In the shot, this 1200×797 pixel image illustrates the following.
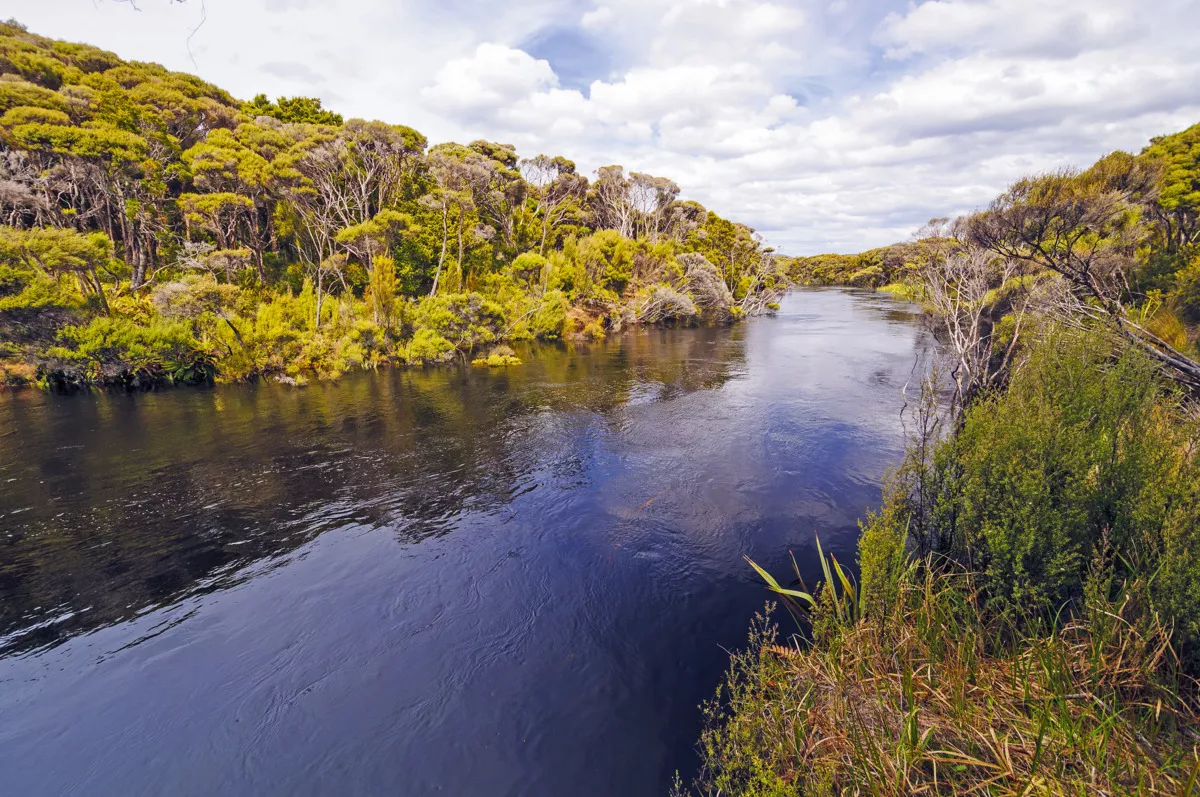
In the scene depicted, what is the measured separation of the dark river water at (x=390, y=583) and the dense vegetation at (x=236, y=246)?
21.1ft

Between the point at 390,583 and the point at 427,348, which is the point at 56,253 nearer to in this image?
the point at 427,348

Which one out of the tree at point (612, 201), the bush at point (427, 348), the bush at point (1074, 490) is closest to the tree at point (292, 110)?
the bush at point (427, 348)

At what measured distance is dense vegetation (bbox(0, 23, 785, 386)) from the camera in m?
28.5

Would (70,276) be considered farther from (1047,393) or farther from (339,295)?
(1047,393)

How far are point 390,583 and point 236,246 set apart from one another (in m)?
41.8

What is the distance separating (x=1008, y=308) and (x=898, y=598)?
26.4m

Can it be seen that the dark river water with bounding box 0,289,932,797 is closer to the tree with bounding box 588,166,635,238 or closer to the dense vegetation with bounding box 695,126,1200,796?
the dense vegetation with bounding box 695,126,1200,796

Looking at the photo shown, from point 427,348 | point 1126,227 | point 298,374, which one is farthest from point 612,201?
point 1126,227

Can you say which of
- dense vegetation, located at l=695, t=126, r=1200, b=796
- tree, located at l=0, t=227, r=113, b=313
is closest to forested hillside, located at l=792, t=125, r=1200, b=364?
dense vegetation, located at l=695, t=126, r=1200, b=796

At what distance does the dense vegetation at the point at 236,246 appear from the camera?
28531 mm

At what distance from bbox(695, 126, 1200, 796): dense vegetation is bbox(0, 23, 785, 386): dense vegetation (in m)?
34.1

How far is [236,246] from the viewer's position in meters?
41.0

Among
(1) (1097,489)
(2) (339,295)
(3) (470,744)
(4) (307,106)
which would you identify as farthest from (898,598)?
(4) (307,106)

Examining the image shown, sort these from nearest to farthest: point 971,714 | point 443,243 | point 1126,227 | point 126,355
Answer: point 971,714, point 1126,227, point 126,355, point 443,243
